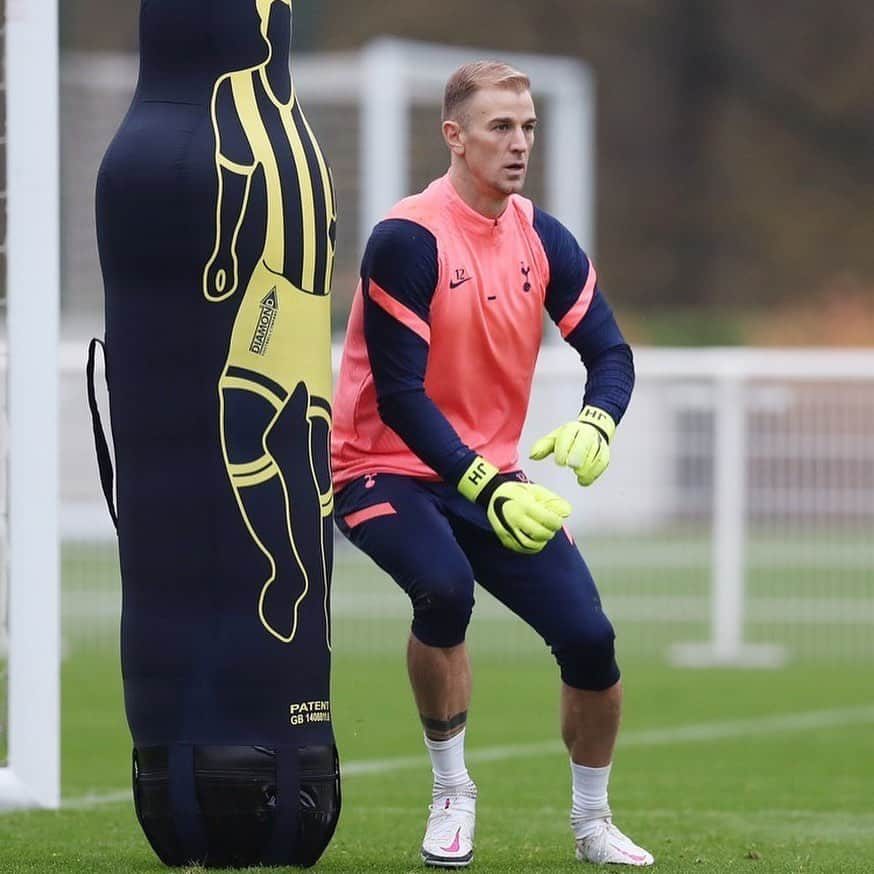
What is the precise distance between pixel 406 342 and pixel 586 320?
0.61m

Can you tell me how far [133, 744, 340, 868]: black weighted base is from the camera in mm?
6004

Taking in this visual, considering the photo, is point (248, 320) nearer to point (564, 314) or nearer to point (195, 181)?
point (195, 181)

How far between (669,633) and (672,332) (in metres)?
19.1

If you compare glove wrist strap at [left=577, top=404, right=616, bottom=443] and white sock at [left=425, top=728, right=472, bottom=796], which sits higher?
glove wrist strap at [left=577, top=404, right=616, bottom=443]

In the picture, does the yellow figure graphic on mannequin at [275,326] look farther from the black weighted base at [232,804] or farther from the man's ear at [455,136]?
the man's ear at [455,136]

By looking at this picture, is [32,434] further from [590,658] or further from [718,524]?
[718,524]

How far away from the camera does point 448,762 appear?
6430 millimetres

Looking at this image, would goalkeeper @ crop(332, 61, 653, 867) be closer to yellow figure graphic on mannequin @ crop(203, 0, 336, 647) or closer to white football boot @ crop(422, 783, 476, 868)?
white football boot @ crop(422, 783, 476, 868)

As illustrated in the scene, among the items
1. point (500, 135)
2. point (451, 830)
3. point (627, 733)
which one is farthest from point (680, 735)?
point (500, 135)

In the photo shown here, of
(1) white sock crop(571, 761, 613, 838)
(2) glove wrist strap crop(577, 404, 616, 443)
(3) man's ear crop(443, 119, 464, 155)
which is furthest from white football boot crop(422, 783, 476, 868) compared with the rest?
(3) man's ear crop(443, 119, 464, 155)

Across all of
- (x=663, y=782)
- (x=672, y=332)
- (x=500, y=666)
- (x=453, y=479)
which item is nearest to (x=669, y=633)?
(x=500, y=666)

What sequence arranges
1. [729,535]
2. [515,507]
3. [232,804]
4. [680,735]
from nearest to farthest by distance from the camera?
[232,804] < [515,507] < [680,735] < [729,535]

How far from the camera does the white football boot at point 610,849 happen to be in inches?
249

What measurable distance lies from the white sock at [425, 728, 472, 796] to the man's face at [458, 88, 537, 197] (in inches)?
58.4
